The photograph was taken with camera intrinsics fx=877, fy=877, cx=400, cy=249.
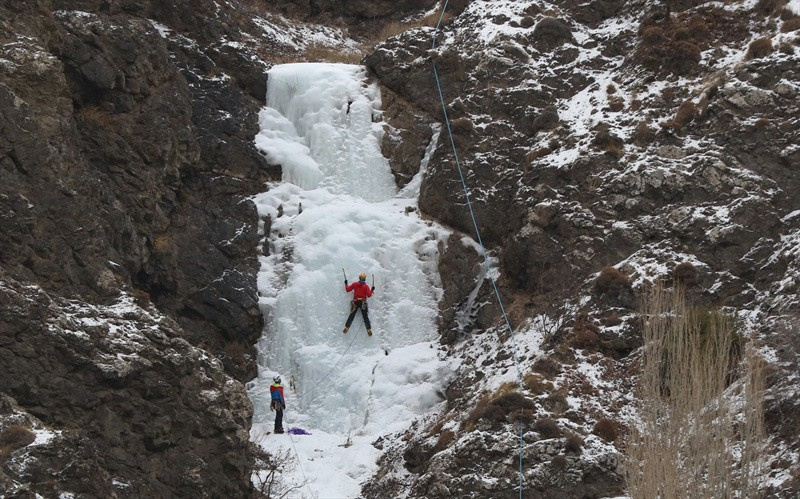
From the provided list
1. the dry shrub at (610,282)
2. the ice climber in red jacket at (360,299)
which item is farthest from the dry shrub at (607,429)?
the ice climber in red jacket at (360,299)

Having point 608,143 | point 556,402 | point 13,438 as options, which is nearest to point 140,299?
point 13,438

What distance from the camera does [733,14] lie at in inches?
995

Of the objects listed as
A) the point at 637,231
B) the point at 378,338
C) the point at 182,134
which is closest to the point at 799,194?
the point at 637,231

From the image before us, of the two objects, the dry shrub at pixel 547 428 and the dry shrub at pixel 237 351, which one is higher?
the dry shrub at pixel 547 428

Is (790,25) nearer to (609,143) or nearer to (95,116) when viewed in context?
(609,143)

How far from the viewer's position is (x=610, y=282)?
20.7 meters

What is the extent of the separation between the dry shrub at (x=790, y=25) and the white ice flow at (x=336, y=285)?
35.2ft

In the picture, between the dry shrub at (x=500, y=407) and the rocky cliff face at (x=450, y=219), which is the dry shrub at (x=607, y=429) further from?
the dry shrub at (x=500, y=407)

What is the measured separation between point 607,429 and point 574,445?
838 millimetres

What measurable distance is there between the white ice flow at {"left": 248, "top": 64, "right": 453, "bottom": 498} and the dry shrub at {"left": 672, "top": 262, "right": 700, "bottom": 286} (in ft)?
19.4

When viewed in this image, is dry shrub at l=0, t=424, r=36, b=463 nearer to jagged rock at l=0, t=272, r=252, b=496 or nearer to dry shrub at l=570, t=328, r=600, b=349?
jagged rock at l=0, t=272, r=252, b=496

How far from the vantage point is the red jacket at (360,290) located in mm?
23188

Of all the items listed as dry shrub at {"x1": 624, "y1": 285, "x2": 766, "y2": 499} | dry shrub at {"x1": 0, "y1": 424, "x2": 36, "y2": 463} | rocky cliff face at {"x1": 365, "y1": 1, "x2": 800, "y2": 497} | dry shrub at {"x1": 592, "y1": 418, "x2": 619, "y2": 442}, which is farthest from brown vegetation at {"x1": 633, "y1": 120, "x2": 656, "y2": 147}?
dry shrub at {"x1": 0, "y1": 424, "x2": 36, "y2": 463}

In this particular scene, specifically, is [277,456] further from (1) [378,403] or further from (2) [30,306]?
(2) [30,306]
